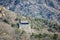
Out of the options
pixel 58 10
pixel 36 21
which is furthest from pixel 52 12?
pixel 36 21

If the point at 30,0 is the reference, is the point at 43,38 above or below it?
above

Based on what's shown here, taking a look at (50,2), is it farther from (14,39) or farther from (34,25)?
(14,39)

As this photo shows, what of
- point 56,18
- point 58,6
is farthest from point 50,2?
point 56,18

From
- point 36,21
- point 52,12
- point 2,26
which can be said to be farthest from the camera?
point 52,12

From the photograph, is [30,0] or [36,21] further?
[30,0]

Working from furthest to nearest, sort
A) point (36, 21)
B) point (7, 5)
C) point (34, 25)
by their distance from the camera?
point (7, 5) < point (36, 21) < point (34, 25)

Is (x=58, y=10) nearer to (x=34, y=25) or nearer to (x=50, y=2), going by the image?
(x=50, y=2)

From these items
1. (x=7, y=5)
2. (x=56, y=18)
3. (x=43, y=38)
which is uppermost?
(x=43, y=38)
